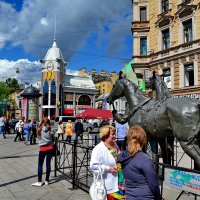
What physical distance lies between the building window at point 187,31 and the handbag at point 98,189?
72.4ft

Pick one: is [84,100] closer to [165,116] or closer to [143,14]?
[143,14]

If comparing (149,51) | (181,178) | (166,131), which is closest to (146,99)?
(166,131)

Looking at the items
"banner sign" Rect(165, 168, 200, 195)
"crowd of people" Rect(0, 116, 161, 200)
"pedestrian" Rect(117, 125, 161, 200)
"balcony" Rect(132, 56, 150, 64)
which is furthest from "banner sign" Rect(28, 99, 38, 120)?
"pedestrian" Rect(117, 125, 161, 200)

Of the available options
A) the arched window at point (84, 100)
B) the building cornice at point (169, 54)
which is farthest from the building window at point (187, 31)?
the arched window at point (84, 100)

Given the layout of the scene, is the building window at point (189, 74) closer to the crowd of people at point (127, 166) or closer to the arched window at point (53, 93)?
the crowd of people at point (127, 166)

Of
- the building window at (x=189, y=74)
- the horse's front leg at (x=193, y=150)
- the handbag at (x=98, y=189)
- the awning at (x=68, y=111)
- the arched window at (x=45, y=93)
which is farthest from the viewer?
the awning at (x=68, y=111)

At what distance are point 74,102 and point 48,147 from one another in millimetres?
59975

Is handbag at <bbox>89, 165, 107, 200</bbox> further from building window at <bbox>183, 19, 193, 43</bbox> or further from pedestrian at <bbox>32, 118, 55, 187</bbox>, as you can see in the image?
building window at <bbox>183, 19, 193, 43</bbox>

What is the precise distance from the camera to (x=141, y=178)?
322 cm

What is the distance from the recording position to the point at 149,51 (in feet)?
90.8

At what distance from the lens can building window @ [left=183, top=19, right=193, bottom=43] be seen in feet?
78.6

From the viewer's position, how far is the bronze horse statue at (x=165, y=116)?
5391 mm

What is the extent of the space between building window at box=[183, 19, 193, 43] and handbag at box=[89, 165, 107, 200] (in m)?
22.1

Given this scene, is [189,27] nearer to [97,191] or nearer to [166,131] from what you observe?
[166,131]
